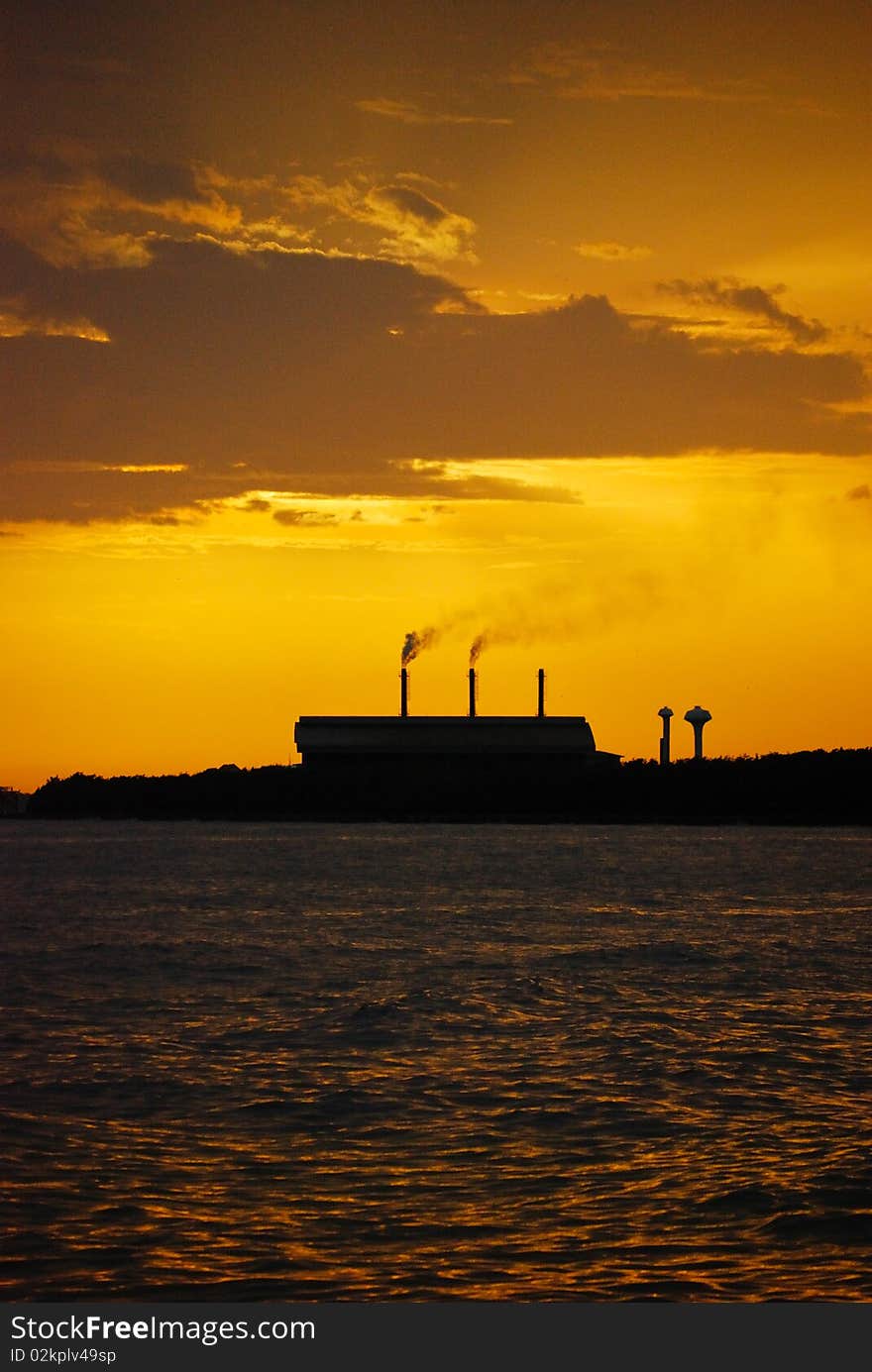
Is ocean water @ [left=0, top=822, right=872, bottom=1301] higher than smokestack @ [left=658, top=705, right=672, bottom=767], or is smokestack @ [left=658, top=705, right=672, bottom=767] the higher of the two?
smokestack @ [left=658, top=705, right=672, bottom=767]

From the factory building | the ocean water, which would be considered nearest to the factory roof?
the factory building

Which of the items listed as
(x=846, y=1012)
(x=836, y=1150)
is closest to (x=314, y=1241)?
(x=836, y=1150)

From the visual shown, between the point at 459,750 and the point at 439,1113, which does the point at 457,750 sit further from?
the point at 439,1113

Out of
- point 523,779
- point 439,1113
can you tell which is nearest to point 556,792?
point 523,779

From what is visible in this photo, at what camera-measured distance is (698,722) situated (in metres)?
175

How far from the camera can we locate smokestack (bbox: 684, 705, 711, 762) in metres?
174

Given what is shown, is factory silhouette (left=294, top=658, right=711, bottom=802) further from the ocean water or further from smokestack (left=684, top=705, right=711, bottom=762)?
the ocean water

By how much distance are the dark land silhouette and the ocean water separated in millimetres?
110747

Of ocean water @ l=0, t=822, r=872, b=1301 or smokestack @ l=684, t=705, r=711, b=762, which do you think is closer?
ocean water @ l=0, t=822, r=872, b=1301

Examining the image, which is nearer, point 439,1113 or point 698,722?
point 439,1113

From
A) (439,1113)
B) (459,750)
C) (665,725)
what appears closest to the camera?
(439,1113)

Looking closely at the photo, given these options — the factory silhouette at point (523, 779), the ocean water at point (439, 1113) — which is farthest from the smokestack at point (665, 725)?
the ocean water at point (439, 1113)

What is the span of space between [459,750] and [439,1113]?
5385 inches

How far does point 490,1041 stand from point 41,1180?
10027mm
